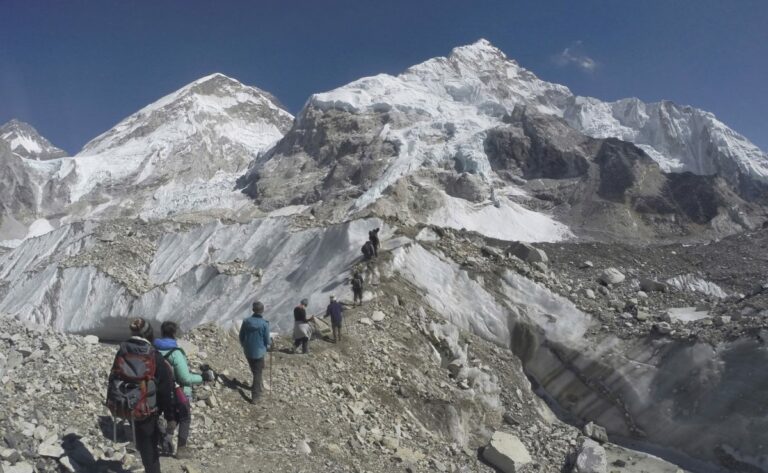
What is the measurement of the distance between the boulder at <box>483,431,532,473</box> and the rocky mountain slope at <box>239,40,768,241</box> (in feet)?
193

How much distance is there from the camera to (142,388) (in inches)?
215

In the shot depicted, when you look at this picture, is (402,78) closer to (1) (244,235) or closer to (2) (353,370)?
(1) (244,235)

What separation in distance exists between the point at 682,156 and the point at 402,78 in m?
70.9

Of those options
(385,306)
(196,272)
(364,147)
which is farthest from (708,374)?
(364,147)

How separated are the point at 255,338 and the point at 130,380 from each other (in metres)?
3.34

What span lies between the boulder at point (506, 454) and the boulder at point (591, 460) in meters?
1.20

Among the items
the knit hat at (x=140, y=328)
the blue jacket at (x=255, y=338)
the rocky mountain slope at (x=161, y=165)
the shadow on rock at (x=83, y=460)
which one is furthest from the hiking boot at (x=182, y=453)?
the rocky mountain slope at (x=161, y=165)

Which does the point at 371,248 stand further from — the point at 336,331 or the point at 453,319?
the point at 336,331

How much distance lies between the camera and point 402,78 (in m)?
149

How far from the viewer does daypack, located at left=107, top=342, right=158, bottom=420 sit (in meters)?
5.37

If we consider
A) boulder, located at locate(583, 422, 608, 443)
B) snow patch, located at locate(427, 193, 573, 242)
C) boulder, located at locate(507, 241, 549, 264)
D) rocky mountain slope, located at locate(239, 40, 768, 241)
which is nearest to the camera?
boulder, located at locate(583, 422, 608, 443)

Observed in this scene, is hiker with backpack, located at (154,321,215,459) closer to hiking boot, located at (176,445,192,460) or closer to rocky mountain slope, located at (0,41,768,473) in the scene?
hiking boot, located at (176,445,192,460)

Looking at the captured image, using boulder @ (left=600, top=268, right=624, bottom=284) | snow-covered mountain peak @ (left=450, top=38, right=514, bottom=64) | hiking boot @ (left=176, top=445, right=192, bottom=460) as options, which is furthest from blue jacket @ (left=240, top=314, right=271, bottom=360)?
snow-covered mountain peak @ (left=450, top=38, right=514, bottom=64)

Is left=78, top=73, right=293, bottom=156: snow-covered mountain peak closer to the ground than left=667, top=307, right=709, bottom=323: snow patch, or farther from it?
farther from it
